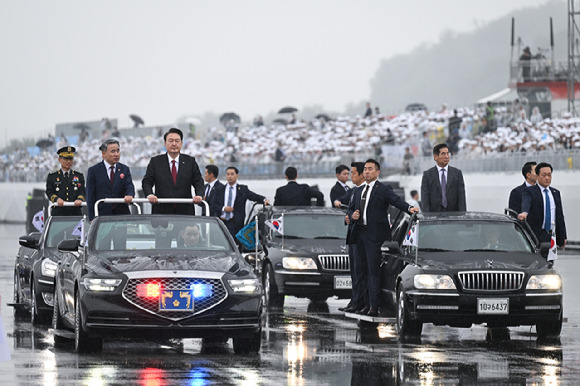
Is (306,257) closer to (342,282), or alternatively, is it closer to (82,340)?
(342,282)

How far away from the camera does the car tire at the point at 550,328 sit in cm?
1309

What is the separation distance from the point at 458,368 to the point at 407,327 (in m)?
2.57

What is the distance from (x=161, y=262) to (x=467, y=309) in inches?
128

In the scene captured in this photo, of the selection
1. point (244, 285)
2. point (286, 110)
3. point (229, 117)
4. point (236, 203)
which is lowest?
point (244, 285)

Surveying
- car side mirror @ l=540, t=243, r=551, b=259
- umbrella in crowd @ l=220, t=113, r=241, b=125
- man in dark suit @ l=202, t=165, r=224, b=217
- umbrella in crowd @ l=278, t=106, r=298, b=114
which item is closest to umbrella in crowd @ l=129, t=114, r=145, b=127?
umbrella in crowd @ l=220, t=113, r=241, b=125

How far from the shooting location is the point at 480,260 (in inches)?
520

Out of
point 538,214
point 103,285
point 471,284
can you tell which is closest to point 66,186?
point 103,285

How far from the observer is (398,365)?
10680mm

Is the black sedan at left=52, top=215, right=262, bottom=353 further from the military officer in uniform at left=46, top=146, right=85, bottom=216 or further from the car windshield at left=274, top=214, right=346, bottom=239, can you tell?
the car windshield at left=274, top=214, right=346, bottom=239

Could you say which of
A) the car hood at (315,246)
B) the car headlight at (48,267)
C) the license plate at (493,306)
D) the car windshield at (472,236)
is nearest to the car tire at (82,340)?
the car headlight at (48,267)

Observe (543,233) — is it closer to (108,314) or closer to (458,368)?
(458,368)

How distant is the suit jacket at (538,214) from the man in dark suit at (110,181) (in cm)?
500

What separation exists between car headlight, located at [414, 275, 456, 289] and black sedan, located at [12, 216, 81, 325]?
13.7 ft

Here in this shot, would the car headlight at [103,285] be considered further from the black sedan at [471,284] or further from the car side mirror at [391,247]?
the car side mirror at [391,247]
